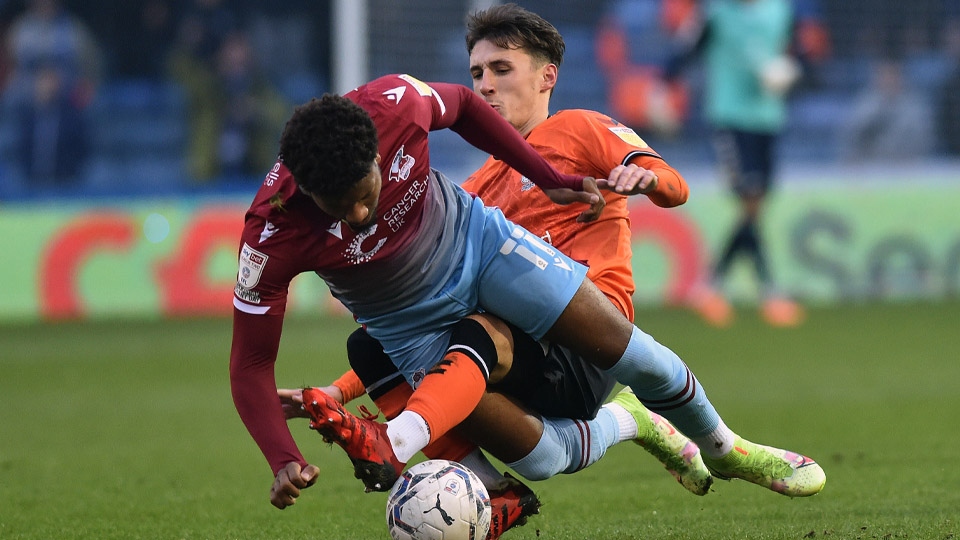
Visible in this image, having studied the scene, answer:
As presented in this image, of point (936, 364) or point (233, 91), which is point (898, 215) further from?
point (233, 91)

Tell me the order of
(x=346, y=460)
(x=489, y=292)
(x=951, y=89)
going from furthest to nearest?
(x=951, y=89) < (x=346, y=460) < (x=489, y=292)

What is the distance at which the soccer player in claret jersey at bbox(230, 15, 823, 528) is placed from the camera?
3.73 m

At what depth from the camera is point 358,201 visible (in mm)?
3758

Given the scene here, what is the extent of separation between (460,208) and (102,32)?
11361mm

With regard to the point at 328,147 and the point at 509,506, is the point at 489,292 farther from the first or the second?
the point at 328,147

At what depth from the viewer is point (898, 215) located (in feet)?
45.9

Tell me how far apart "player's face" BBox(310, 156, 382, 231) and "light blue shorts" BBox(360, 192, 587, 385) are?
1.66 ft

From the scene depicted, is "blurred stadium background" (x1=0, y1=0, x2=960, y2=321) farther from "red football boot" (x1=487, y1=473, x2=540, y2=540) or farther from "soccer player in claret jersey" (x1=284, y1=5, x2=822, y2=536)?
"red football boot" (x1=487, y1=473, x2=540, y2=540)

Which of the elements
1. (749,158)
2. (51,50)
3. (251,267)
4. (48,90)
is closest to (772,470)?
(251,267)

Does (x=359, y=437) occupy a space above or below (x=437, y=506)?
above

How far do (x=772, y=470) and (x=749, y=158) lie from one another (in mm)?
7779

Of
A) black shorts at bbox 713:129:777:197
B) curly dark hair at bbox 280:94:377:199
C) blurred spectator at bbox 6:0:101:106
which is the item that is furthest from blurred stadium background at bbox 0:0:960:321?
curly dark hair at bbox 280:94:377:199

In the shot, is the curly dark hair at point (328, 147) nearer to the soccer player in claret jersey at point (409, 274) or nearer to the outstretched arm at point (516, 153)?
the soccer player in claret jersey at point (409, 274)

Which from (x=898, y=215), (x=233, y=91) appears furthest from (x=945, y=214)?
(x=233, y=91)
